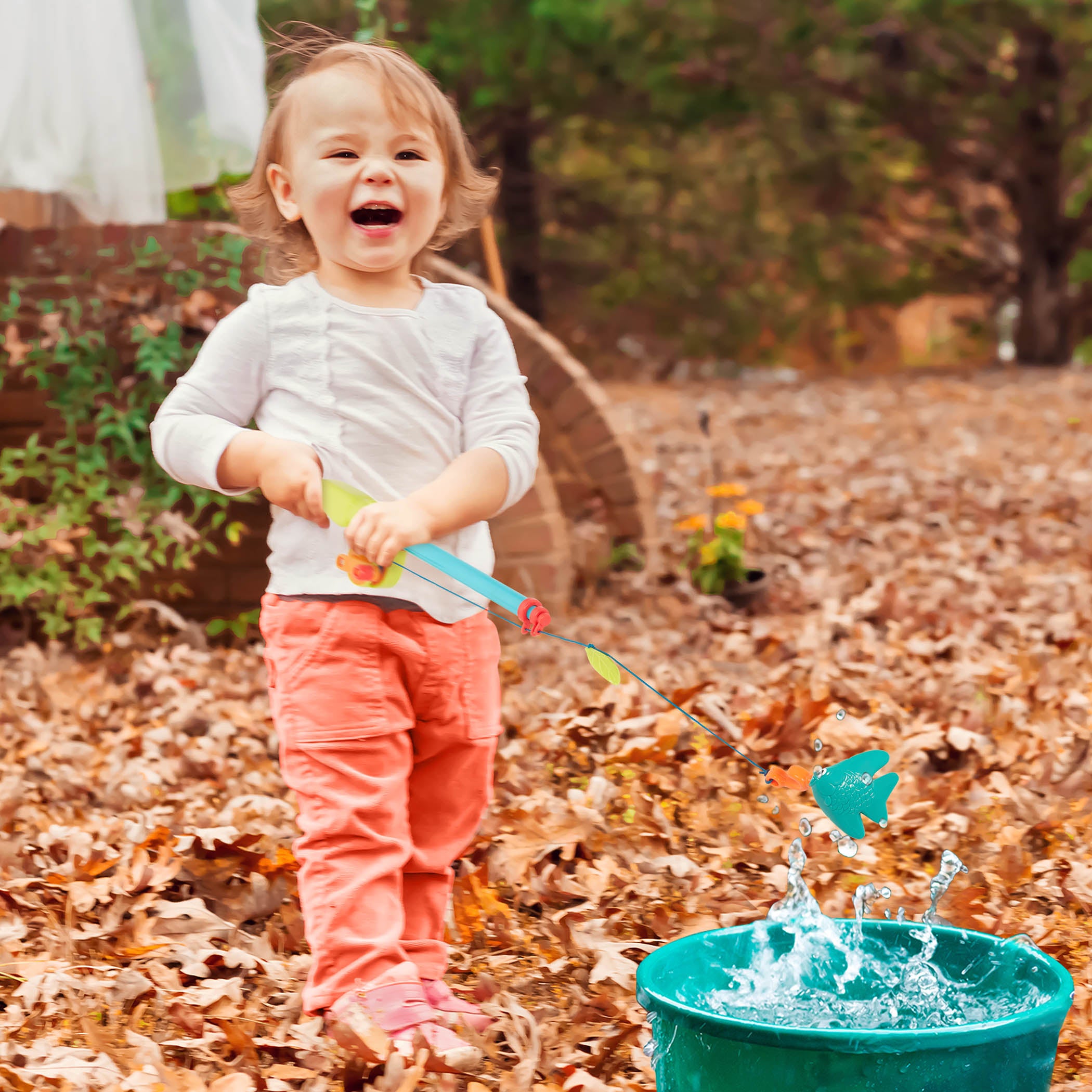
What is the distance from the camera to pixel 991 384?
12.0 metres

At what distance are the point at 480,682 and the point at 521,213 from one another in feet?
40.2

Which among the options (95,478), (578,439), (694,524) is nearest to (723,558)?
(694,524)

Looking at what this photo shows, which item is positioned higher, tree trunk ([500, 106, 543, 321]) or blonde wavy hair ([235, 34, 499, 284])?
tree trunk ([500, 106, 543, 321])

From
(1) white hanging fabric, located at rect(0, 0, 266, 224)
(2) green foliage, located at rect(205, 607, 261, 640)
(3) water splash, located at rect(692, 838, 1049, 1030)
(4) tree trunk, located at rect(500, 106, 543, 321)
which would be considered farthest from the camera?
(4) tree trunk, located at rect(500, 106, 543, 321)

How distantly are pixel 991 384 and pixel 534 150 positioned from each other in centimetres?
607

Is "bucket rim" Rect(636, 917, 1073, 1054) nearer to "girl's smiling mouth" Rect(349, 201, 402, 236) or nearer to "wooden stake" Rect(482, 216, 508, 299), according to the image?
"girl's smiling mouth" Rect(349, 201, 402, 236)

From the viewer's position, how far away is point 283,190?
2.07m

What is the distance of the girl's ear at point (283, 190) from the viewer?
2051 mm

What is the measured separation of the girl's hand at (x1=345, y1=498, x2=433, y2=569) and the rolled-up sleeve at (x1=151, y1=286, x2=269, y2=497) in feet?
0.74

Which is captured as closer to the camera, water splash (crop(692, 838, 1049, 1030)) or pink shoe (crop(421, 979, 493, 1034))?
water splash (crop(692, 838, 1049, 1030))

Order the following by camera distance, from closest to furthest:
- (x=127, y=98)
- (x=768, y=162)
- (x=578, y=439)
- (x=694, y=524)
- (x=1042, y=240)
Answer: (x=127, y=98)
(x=694, y=524)
(x=578, y=439)
(x=1042, y=240)
(x=768, y=162)

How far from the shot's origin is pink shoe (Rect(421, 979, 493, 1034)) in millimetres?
2090

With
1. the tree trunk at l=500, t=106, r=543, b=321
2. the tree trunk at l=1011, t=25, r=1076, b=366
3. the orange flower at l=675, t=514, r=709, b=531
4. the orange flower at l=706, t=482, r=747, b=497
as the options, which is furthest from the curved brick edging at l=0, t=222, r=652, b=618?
the tree trunk at l=1011, t=25, r=1076, b=366

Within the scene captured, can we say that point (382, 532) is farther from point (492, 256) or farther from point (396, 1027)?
point (492, 256)
